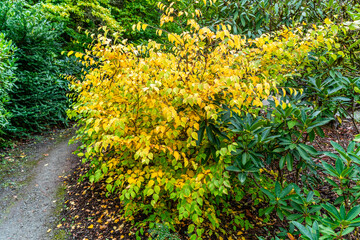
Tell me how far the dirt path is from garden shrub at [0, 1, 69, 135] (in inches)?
38.8

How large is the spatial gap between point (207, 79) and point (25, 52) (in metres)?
5.63

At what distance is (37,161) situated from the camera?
14.9ft

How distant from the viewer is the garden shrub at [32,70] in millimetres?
5094

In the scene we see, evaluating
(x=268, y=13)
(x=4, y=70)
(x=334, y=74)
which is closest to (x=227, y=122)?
(x=334, y=74)

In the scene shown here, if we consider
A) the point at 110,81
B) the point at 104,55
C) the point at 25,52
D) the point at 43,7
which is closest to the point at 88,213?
the point at 110,81

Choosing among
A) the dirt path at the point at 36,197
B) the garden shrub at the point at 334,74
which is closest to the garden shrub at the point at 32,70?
the dirt path at the point at 36,197

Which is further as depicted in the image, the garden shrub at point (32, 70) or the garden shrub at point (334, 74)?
the garden shrub at point (32, 70)

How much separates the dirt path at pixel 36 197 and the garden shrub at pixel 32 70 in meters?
0.99

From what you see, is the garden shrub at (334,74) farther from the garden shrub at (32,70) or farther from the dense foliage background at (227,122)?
the garden shrub at (32,70)

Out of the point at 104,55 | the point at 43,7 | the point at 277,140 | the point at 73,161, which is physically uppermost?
the point at 43,7

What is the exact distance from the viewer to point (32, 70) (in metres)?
5.56

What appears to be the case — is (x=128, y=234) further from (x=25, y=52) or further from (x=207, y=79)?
(x=25, y=52)

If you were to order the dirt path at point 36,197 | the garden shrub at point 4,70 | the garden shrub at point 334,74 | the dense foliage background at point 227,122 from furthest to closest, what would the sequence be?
the garden shrub at point 4,70, the dirt path at point 36,197, the garden shrub at point 334,74, the dense foliage background at point 227,122

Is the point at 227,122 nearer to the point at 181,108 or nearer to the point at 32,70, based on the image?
the point at 181,108
